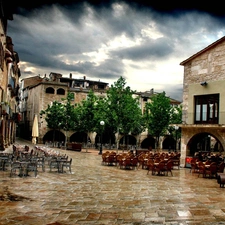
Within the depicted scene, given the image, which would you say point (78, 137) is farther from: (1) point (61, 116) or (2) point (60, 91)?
(1) point (61, 116)

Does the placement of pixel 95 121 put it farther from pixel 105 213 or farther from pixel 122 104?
pixel 105 213

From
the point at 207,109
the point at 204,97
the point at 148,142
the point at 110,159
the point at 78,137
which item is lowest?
the point at 110,159

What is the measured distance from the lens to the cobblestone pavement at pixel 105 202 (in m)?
8.08

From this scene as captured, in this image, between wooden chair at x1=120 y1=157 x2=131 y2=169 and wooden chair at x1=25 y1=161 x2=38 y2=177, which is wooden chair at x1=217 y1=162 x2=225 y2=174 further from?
wooden chair at x1=25 y1=161 x2=38 y2=177

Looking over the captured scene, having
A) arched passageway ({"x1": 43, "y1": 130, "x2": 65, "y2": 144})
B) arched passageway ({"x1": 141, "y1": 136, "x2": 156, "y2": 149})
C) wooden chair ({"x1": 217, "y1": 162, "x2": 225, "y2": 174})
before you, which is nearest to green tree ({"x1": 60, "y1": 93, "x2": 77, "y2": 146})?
arched passageway ({"x1": 43, "y1": 130, "x2": 65, "y2": 144})

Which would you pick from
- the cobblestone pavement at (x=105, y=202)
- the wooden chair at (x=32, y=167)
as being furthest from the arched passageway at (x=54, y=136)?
the cobblestone pavement at (x=105, y=202)

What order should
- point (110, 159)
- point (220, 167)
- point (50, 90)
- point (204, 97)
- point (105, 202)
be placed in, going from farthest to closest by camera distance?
1. point (50, 90)
2. point (204, 97)
3. point (110, 159)
4. point (220, 167)
5. point (105, 202)

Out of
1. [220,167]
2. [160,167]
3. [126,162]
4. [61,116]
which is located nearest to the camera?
[160,167]

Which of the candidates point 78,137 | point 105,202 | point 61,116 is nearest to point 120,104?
point 61,116

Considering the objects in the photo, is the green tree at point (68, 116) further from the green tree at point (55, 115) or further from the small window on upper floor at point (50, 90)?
the small window on upper floor at point (50, 90)

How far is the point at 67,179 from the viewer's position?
555 inches

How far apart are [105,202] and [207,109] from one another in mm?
14335

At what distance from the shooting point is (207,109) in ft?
72.1

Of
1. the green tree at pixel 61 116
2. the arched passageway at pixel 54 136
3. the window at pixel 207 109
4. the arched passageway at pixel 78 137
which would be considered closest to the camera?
the window at pixel 207 109
